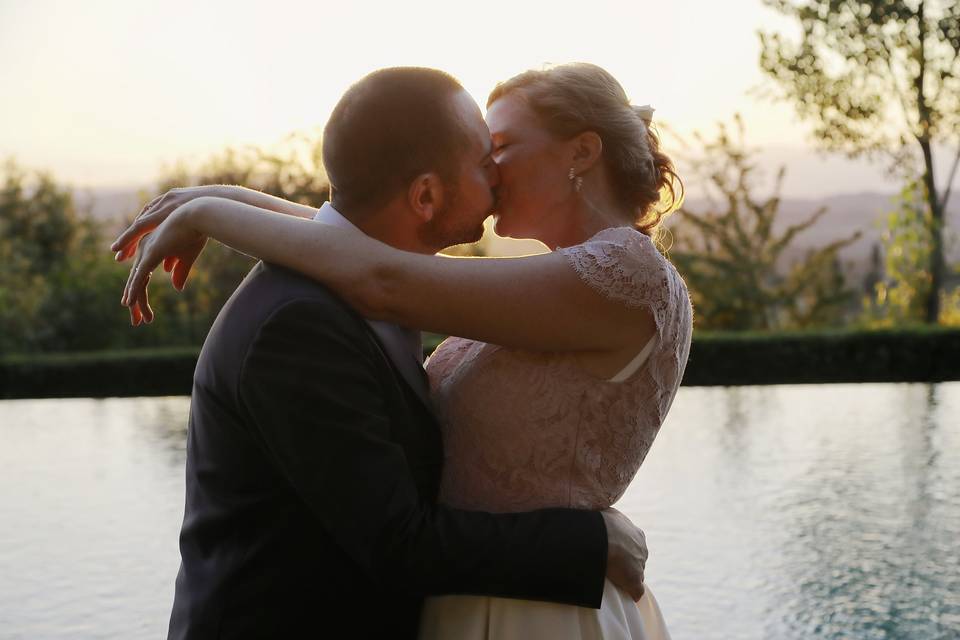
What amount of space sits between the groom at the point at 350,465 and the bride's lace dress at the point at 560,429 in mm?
87

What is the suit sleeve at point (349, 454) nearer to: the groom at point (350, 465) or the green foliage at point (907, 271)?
the groom at point (350, 465)

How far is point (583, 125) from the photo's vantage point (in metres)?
2.15

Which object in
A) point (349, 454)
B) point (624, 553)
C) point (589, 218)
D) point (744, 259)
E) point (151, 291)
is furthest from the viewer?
point (151, 291)

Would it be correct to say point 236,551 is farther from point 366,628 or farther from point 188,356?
point 188,356

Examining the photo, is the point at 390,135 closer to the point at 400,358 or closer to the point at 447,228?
the point at 447,228

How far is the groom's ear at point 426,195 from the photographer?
1.88m

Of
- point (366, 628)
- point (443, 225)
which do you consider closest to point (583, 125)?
point (443, 225)

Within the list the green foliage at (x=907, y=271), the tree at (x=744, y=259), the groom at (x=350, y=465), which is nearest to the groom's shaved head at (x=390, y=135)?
the groom at (x=350, y=465)

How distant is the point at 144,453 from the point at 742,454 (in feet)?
16.5

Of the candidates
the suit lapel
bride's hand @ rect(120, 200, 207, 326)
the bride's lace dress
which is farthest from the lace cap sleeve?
bride's hand @ rect(120, 200, 207, 326)

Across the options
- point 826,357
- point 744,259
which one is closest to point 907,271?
point 744,259

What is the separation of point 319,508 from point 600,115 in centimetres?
91

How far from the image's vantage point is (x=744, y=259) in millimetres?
18812

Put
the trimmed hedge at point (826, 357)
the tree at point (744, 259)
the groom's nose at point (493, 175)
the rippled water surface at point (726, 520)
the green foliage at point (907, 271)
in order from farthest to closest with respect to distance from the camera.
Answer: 1. the tree at point (744, 259)
2. the green foliage at point (907, 271)
3. the trimmed hedge at point (826, 357)
4. the rippled water surface at point (726, 520)
5. the groom's nose at point (493, 175)
